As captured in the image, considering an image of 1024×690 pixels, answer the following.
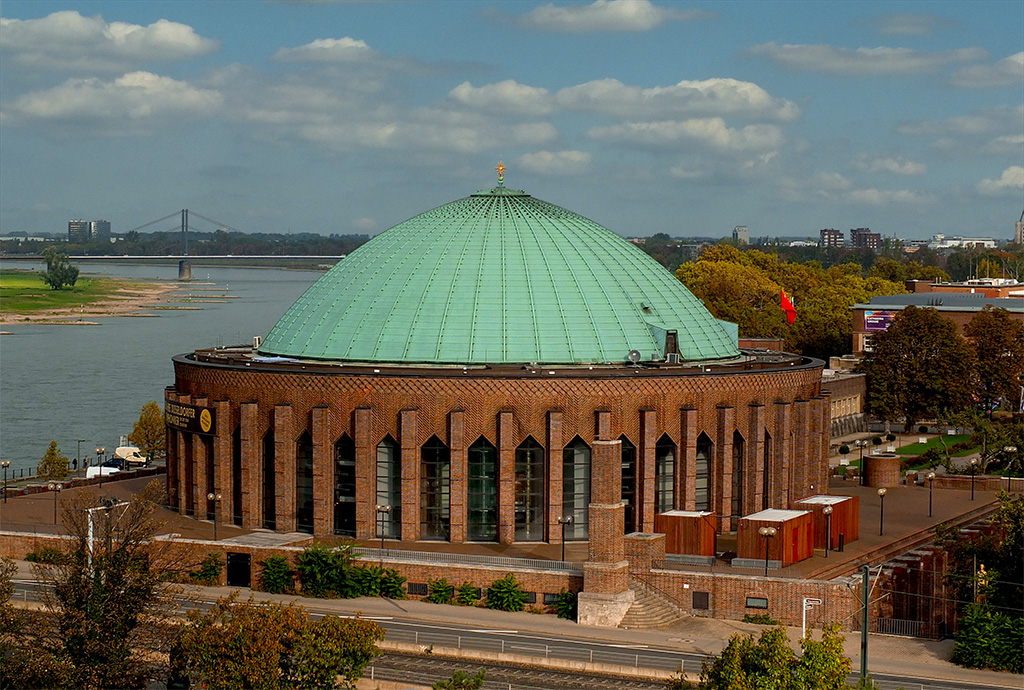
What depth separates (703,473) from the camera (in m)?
77.0

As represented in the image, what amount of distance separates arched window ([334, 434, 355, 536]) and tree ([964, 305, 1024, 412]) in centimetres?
7534

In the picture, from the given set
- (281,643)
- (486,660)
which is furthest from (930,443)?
(281,643)

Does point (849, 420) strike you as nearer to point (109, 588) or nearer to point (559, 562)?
point (559, 562)

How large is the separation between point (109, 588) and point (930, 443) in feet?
281

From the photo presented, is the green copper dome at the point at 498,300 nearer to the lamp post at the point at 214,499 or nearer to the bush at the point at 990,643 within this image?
the lamp post at the point at 214,499

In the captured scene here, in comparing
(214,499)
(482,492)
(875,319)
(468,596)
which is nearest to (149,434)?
(214,499)

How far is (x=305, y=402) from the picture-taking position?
246 ft

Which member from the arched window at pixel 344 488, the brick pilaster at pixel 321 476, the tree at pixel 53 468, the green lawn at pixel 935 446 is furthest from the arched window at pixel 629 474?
the green lawn at pixel 935 446

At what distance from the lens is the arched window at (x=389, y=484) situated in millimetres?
73688

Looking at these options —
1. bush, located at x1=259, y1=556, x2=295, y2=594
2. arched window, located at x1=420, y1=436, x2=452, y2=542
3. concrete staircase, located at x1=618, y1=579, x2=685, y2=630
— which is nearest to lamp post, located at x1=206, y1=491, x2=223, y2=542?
bush, located at x1=259, y1=556, x2=295, y2=594

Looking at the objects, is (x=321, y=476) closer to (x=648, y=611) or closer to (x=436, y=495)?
(x=436, y=495)

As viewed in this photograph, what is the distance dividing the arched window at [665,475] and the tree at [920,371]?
5887 cm

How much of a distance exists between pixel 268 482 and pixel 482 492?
34.9 ft

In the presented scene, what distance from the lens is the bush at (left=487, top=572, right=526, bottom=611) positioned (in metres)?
65.0
